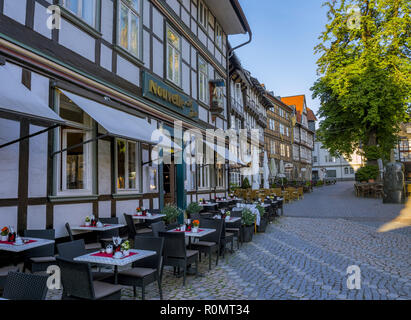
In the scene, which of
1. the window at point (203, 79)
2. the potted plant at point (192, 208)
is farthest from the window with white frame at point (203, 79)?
the potted plant at point (192, 208)

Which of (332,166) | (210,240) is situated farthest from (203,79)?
(332,166)

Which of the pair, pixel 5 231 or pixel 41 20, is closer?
pixel 5 231

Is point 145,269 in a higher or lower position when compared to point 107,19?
lower

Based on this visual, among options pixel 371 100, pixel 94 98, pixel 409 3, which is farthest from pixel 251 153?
pixel 94 98

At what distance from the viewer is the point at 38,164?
554 cm

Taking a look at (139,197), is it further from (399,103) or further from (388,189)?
(399,103)

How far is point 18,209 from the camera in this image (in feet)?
16.9

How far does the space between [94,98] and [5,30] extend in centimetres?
216

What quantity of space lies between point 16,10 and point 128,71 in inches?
129

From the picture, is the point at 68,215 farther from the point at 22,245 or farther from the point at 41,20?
the point at 41,20

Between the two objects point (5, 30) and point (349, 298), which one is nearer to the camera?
point (349, 298)

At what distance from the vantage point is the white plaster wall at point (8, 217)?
4891 millimetres

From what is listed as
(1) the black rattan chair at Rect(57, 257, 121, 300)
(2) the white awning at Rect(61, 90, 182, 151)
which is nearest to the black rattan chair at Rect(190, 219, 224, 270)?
(2) the white awning at Rect(61, 90, 182, 151)

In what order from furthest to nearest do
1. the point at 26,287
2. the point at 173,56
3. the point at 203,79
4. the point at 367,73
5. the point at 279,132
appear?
the point at 279,132 < the point at 367,73 < the point at 203,79 < the point at 173,56 < the point at 26,287
